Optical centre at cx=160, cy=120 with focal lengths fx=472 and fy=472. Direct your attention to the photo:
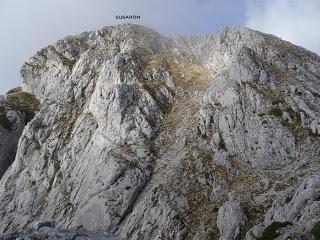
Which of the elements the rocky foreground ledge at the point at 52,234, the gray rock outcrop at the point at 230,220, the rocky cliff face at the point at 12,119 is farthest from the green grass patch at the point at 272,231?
the rocky cliff face at the point at 12,119

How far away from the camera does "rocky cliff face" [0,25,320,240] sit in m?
52.1

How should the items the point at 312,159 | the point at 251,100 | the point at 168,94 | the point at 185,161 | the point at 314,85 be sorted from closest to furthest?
the point at 312,159, the point at 185,161, the point at 251,100, the point at 314,85, the point at 168,94

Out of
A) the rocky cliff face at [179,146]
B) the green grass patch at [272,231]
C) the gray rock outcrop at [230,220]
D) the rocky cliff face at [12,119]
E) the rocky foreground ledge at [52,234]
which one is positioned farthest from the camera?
the rocky cliff face at [12,119]

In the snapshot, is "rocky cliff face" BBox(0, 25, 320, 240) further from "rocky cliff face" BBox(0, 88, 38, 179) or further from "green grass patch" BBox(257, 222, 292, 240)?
"rocky cliff face" BBox(0, 88, 38, 179)

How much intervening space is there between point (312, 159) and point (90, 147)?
31134 millimetres

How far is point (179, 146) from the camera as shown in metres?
64.4

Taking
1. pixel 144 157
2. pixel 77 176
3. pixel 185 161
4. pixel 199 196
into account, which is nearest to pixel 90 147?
pixel 77 176

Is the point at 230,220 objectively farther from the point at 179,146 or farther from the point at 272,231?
the point at 179,146

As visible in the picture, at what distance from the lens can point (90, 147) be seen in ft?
226

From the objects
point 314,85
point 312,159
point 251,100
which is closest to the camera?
point 312,159

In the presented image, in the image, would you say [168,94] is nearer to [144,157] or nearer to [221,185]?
[144,157]

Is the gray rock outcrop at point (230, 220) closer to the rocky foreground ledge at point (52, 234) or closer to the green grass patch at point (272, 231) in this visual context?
the green grass patch at point (272, 231)

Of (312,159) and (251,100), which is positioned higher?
(251,100)

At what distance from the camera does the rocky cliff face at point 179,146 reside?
5212 centimetres
